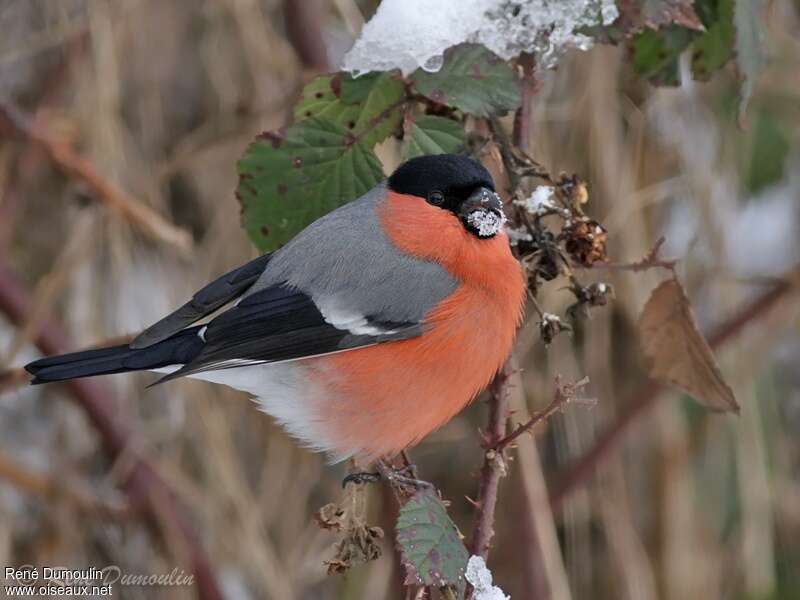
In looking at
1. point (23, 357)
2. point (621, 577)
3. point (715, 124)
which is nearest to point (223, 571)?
point (23, 357)

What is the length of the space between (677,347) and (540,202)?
30 cm

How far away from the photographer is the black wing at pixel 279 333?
1.67m

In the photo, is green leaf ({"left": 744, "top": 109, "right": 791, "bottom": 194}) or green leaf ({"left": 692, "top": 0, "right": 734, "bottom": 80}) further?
green leaf ({"left": 744, "top": 109, "right": 791, "bottom": 194})

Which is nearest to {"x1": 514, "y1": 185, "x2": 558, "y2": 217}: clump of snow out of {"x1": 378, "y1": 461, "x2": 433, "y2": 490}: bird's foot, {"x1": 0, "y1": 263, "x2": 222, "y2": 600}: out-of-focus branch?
{"x1": 378, "y1": 461, "x2": 433, "y2": 490}: bird's foot

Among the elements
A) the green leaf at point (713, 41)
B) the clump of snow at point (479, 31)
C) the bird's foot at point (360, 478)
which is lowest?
the bird's foot at point (360, 478)

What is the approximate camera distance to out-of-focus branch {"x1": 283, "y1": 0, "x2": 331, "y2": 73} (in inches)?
92.6

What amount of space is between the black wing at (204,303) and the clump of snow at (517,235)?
1.41 feet

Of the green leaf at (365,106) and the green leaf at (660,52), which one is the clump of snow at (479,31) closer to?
the green leaf at (365,106)

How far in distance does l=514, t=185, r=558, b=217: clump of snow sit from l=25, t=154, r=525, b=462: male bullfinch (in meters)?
0.13

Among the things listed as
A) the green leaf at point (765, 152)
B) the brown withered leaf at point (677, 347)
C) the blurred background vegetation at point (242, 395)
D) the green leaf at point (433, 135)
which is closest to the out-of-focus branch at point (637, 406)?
the blurred background vegetation at point (242, 395)

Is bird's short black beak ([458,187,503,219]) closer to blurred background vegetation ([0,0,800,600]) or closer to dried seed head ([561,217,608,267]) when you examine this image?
dried seed head ([561,217,608,267])

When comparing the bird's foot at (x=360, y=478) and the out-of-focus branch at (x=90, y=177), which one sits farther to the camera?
the out-of-focus branch at (x=90, y=177)

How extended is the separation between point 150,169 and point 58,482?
86cm

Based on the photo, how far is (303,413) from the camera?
1706mm
